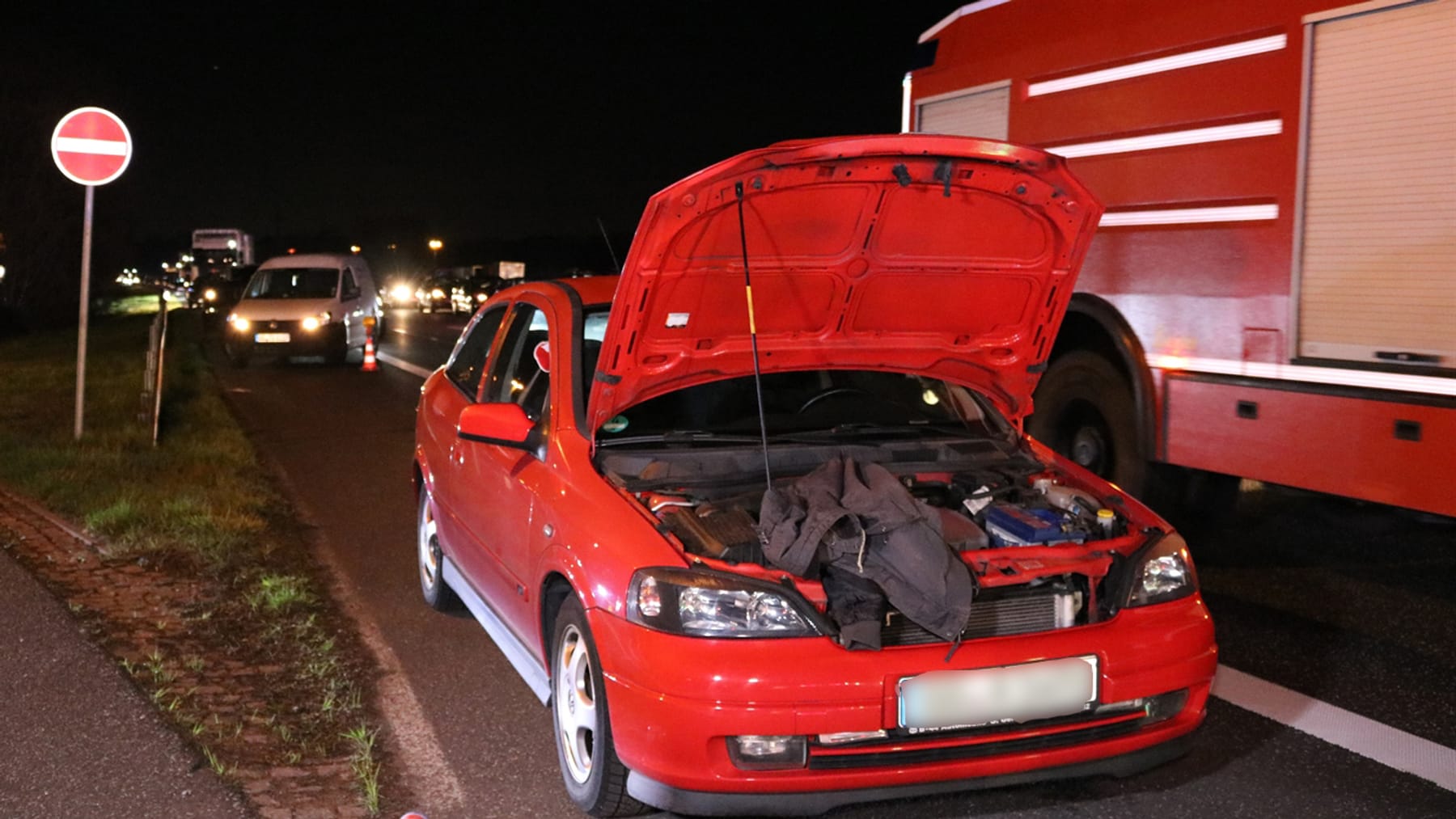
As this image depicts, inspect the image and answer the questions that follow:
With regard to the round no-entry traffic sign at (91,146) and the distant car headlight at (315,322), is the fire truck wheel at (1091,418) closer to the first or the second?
the round no-entry traffic sign at (91,146)

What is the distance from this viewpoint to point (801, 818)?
11.9 ft

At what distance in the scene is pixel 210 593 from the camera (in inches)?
257

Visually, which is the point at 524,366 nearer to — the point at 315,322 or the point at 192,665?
the point at 192,665

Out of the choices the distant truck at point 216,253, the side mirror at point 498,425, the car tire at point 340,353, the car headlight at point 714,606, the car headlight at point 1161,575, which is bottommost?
the car headlight at point 714,606

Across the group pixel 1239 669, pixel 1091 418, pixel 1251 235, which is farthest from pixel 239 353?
pixel 1239 669

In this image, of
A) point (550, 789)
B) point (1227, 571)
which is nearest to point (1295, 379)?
point (1227, 571)

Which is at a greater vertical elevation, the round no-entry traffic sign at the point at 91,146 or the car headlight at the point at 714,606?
the round no-entry traffic sign at the point at 91,146

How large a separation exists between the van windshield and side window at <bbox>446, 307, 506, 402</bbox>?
48.9ft

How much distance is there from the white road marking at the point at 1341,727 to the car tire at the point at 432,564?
322cm

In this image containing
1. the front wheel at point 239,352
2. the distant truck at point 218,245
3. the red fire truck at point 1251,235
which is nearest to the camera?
the red fire truck at point 1251,235

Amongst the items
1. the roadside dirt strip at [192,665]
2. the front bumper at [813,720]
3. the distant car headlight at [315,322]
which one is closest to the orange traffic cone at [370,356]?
the distant car headlight at [315,322]

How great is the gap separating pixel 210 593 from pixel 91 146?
5539 millimetres

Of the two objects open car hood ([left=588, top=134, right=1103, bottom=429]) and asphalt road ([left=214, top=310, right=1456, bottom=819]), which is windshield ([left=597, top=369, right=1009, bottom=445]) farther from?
asphalt road ([left=214, top=310, right=1456, bottom=819])

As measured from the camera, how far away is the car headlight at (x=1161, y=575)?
395cm
